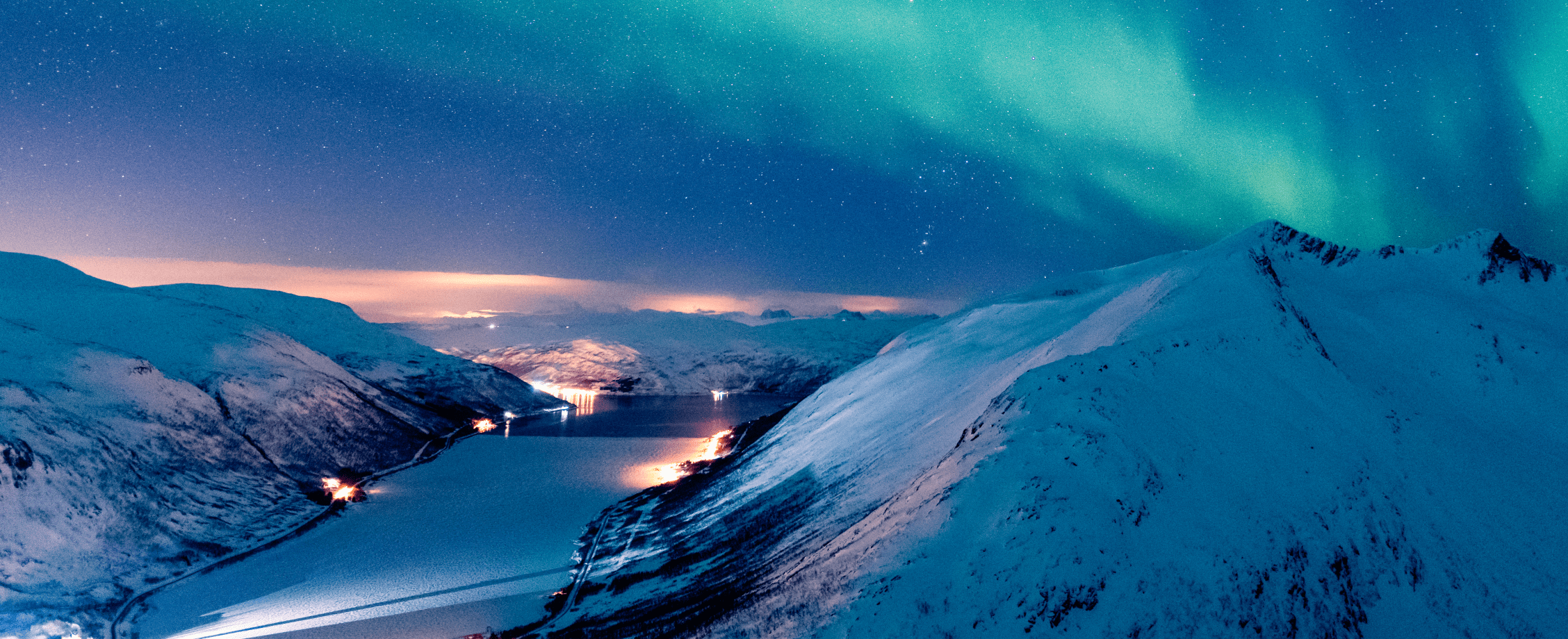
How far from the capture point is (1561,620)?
21328 mm

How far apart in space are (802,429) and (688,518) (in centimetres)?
1742

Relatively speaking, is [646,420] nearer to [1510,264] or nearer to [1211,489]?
[1510,264]

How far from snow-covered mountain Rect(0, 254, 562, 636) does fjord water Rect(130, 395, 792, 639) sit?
15.8ft

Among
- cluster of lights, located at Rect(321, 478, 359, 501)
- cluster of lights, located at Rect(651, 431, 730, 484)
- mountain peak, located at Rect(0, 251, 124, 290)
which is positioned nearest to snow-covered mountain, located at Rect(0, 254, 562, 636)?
mountain peak, located at Rect(0, 251, 124, 290)

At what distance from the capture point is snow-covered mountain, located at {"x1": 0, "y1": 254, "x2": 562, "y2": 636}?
138 feet

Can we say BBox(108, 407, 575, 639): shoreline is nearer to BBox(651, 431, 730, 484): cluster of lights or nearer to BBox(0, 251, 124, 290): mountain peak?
BBox(651, 431, 730, 484): cluster of lights

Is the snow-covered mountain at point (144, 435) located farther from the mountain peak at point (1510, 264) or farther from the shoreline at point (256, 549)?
the mountain peak at point (1510, 264)

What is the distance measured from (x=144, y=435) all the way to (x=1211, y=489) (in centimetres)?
7779

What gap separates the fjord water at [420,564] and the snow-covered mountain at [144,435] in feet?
15.8

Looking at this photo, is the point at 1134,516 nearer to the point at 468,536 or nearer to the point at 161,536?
the point at 468,536

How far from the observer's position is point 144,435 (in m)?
58.2

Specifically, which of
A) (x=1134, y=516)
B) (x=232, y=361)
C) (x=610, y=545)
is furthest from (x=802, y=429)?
(x=232, y=361)

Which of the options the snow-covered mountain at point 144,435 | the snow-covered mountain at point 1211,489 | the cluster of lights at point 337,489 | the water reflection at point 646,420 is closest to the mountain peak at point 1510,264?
the snow-covered mountain at point 1211,489

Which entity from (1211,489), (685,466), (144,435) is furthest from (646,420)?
(1211,489)
